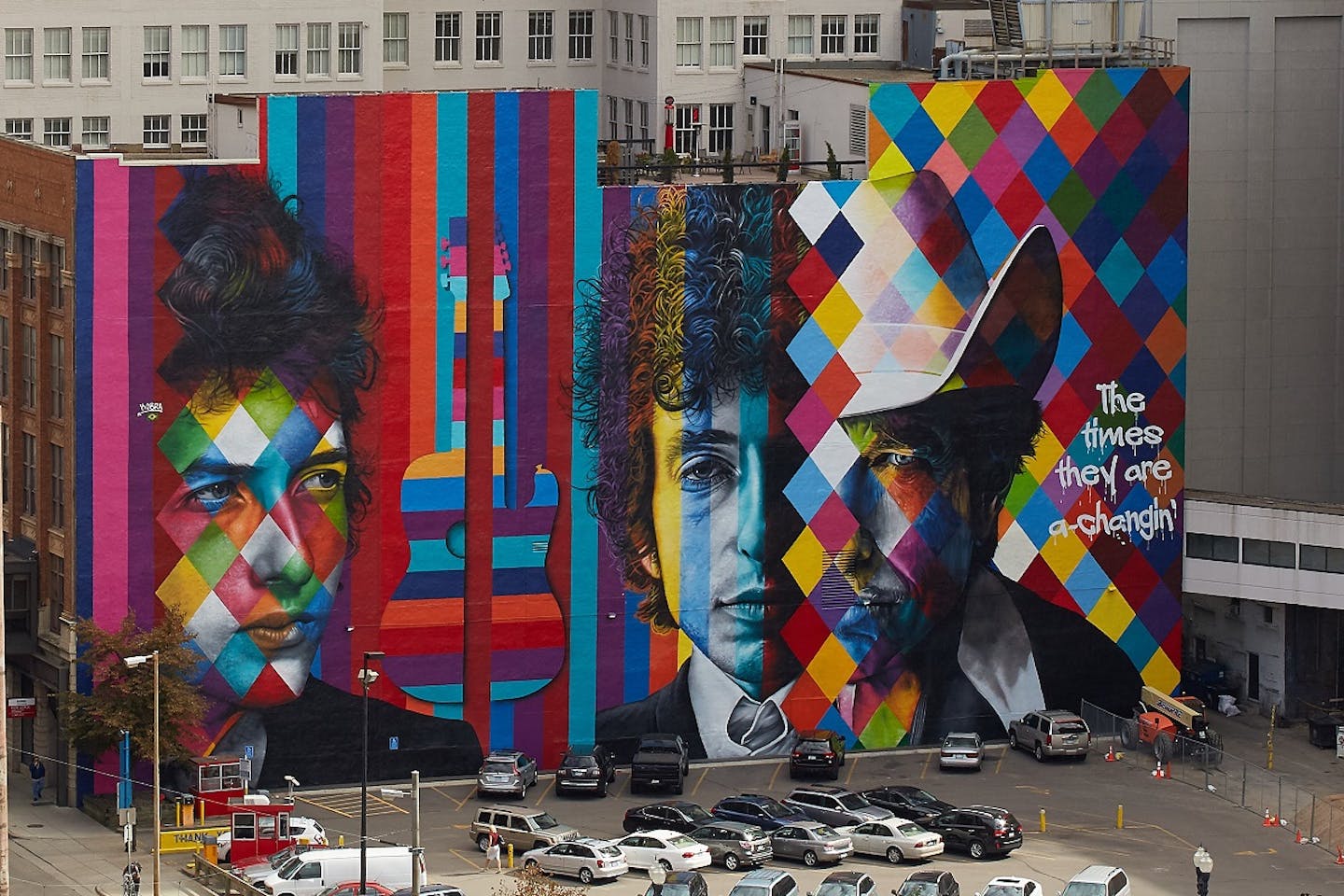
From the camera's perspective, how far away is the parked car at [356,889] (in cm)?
8400

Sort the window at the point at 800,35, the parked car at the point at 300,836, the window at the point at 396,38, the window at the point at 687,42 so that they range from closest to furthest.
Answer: the parked car at the point at 300,836, the window at the point at 687,42, the window at the point at 800,35, the window at the point at 396,38

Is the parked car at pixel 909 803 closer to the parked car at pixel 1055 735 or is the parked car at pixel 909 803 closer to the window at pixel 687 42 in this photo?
the parked car at pixel 1055 735

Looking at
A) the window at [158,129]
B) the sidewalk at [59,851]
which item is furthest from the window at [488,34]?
the sidewalk at [59,851]

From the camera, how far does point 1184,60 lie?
375 ft

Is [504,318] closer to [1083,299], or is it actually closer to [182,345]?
[182,345]

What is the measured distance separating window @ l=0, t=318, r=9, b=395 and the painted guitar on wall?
1386 centimetres

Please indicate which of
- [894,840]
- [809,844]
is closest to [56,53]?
[809,844]

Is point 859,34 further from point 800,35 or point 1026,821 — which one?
point 1026,821

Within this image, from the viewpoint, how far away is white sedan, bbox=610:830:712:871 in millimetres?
88438

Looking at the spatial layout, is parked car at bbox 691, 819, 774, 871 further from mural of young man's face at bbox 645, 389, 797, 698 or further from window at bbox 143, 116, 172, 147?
window at bbox 143, 116, 172, 147

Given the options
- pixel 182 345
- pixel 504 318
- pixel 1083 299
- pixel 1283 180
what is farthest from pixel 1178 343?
pixel 182 345

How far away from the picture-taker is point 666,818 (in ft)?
302

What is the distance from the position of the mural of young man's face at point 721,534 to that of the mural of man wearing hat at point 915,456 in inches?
50.3

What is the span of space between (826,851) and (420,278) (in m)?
23.3
